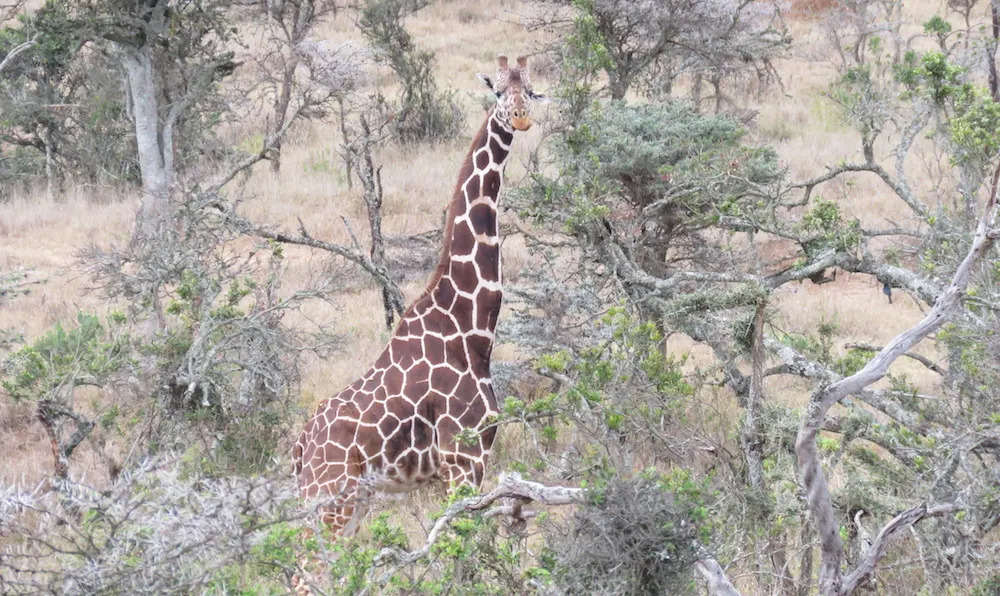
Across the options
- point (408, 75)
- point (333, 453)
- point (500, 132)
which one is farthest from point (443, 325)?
point (408, 75)

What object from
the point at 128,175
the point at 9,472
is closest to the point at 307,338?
the point at 9,472

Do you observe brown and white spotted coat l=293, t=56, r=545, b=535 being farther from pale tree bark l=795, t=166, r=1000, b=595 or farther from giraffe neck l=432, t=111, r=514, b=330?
pale tree bark l=795, t=166, r=1000, b=595

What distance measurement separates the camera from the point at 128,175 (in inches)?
697

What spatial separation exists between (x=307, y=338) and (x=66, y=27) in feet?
10.8

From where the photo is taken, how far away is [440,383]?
5.38m

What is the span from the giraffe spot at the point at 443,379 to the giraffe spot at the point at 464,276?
0.46 metres

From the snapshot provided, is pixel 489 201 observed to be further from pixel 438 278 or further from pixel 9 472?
pixel 9 472

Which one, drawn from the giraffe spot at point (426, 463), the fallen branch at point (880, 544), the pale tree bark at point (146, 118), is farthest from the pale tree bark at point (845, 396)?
the pale tree bark at point (146, 118)

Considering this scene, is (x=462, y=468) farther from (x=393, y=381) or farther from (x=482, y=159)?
(x=482, y=159)

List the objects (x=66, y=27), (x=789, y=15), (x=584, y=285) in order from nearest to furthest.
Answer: (x=584, y=285), (x=66, y=27), (x=789, y=15)

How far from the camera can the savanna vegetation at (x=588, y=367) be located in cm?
380

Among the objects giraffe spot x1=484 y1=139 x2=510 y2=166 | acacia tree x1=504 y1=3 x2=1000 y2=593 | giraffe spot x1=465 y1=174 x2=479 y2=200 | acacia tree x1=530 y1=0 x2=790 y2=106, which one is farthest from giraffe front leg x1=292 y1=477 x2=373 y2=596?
acacia tree x1=530 y1=0 x2=790 y2=106

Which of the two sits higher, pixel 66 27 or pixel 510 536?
pixel 66 27

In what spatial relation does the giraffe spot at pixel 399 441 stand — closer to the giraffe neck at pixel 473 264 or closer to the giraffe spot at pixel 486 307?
the giraffe neck at pixel 473 264
